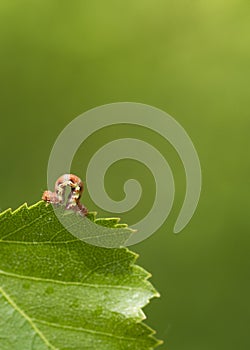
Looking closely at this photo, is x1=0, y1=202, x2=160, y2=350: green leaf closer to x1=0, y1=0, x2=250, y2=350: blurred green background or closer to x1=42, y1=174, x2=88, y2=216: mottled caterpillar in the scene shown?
x1=42, y1=174, x2=88, y2=216: mottled caterpillar

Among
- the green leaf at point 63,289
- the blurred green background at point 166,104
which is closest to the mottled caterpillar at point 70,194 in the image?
the green leaf at point 63,289

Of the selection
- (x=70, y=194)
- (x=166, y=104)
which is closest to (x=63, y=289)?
(x=70, y=194)

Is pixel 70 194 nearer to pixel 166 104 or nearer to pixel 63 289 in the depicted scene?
pixel 63 289

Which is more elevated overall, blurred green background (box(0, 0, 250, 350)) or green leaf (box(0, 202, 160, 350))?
blurred green background (box(0, 0, 250, 350))

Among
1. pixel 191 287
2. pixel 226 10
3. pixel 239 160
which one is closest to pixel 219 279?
pixel 191 287

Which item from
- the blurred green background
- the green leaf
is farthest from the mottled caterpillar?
the blurred green background

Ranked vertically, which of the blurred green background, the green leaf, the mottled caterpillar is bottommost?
the green leaf
